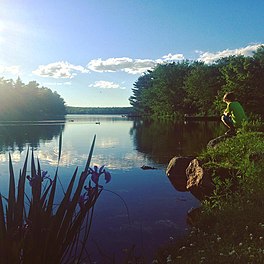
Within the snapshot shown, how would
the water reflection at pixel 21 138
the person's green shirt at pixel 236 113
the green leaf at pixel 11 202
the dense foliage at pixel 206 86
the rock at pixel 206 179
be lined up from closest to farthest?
the green leaf at pixel 11 202 → the rock at pixel 206 179 → the person's green shirt at pixel 236 113 → the water reflection at pixel 21 138 → the dense foliage at pixel 206 86

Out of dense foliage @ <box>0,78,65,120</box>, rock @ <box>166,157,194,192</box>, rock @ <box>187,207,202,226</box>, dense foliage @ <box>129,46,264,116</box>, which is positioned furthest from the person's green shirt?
dense foliage @ <box>0,78,65,120</box>

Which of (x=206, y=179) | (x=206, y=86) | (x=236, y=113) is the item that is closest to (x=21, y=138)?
(x=236, y=113)

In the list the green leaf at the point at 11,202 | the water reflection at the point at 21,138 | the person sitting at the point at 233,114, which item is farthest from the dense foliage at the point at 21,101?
the green leaf at the point at 11,202

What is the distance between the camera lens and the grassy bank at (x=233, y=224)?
18.2ft

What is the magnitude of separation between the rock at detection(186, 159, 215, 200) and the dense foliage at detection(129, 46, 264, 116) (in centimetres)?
4436

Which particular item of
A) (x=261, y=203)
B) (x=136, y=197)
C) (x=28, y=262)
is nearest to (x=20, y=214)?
(x=28, y=262)

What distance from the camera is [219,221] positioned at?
25.3 ft

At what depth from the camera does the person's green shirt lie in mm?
14891

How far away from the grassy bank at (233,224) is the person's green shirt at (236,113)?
3.46 m

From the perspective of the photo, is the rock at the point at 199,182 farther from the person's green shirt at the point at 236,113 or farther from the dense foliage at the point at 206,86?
the dense foliage at the point at 206,86

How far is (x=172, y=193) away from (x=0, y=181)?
22.1ft

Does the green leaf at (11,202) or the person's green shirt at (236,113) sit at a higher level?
the person's green shirt at (236,113)

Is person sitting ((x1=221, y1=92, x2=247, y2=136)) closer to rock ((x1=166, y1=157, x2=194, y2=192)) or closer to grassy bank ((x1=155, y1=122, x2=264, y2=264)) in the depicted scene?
rock ((x1=166, y1=157, x2=194, y2=192))

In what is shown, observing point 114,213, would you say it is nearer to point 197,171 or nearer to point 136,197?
point 136,197
